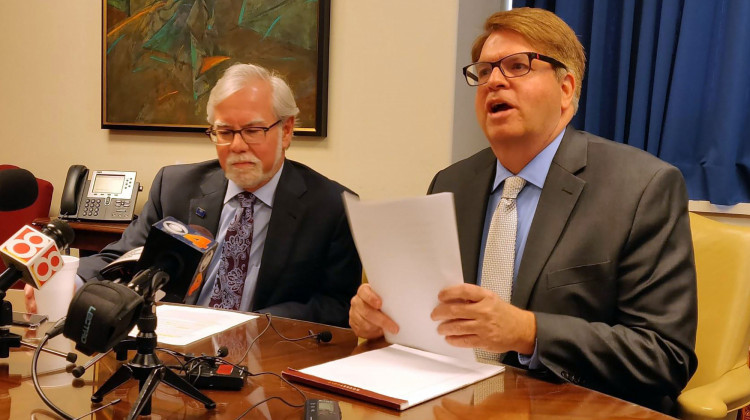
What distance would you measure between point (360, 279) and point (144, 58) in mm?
2284

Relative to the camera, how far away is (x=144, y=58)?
3.93 meters

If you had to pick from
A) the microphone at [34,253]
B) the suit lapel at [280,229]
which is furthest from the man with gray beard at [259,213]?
the microphone at [34,253]

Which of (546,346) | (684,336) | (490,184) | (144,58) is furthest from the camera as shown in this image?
(144,58)

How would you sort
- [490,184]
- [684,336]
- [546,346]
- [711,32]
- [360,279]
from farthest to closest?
[711,32]
[360,279]
[490,184]
[684,336]
[546,346]

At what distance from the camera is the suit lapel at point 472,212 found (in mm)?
1831

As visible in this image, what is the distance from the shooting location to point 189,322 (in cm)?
176

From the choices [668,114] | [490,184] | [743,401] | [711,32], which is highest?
[711,32]

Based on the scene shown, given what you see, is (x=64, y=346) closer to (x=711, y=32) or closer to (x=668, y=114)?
(x=668, y=114)

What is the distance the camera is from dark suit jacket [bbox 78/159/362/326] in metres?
2.30

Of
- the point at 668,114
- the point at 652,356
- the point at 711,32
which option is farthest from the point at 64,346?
the point at 711,32

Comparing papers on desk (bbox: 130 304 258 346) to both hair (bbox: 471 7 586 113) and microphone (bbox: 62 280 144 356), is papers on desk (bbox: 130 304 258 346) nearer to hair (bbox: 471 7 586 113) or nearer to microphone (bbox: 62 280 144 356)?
microphone (bbox: 62 280 144 356)

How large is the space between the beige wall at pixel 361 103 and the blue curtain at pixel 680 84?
2.29 feet

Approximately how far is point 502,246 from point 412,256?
0.54 meters

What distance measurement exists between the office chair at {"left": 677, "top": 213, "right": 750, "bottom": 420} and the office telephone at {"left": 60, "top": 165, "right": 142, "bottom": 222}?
287 centimetres
